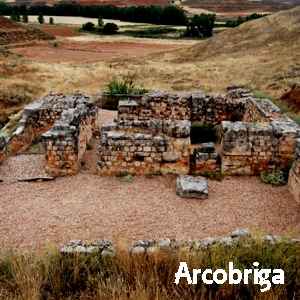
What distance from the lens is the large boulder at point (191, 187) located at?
8289 millimetres

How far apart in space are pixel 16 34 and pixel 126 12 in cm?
4460

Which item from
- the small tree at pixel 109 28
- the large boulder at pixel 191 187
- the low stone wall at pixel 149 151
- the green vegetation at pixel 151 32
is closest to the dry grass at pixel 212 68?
the low stone wall at pixel 149 151

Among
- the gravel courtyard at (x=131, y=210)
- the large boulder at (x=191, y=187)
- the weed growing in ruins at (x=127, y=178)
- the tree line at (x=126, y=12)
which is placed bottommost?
the gravel courtyard at (x=131, y=210)

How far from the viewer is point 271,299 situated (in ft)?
13.0

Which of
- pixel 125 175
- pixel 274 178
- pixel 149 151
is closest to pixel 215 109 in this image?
pixel 274 178

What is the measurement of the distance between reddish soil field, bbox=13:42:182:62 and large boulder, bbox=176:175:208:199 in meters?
35.7

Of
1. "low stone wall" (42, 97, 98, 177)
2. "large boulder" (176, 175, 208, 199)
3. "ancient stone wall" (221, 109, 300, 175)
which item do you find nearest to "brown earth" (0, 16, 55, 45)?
"low stone wall" (42, 97, 98, 177)

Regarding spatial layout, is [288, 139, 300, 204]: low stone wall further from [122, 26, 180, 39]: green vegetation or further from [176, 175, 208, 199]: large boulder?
[122, 26, 180, 39]: green vegetation

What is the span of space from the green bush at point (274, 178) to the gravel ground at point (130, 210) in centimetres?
18

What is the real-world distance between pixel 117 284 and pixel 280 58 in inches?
1150

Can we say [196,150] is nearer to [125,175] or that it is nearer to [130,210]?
[125,175]

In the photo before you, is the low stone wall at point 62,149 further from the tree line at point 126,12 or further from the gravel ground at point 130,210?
the tree line at point 126,12

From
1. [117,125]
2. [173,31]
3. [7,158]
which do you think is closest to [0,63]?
[7,158]

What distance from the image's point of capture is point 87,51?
49.5 m
